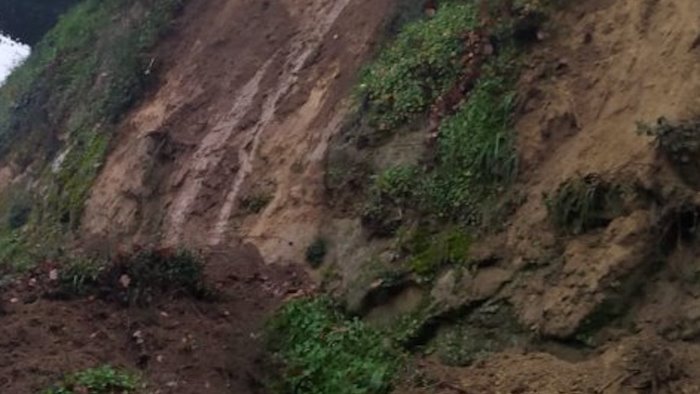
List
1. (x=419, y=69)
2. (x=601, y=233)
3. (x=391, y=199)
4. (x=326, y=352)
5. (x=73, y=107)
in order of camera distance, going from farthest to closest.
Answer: (x=73, y=107), (x=419, y=69), (x=391, y=199), (x=326, y=352), (x=601, y=233)

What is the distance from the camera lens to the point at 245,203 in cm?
1310

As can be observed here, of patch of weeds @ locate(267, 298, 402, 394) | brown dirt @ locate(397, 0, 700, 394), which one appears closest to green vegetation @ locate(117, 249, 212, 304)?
patch of weeds @ locate(267, 298, 402, 394)

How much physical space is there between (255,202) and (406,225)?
2.94 meters

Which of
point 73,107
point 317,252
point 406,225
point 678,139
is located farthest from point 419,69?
point 73,107

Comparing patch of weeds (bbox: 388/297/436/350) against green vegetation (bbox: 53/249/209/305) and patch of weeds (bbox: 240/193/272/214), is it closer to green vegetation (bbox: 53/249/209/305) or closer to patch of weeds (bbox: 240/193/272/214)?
green vegetation (bbox: 53/249/209/305)

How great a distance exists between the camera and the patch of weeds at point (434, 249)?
9789 mm

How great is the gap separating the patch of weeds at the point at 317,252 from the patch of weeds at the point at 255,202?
1.29 metres

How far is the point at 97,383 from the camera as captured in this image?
9016mm

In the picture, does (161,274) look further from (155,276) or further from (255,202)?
(255,202)

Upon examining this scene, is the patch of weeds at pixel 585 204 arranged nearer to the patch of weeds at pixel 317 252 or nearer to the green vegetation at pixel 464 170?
the green vegetation at pixel 464 170

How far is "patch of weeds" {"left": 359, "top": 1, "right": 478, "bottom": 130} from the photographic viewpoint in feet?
37.7

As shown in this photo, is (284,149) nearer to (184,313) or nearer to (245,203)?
(245,203)

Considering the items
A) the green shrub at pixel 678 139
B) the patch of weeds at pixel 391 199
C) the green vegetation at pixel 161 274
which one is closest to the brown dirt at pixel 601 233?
the green shrub at pixel 678 139

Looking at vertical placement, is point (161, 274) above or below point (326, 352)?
above
